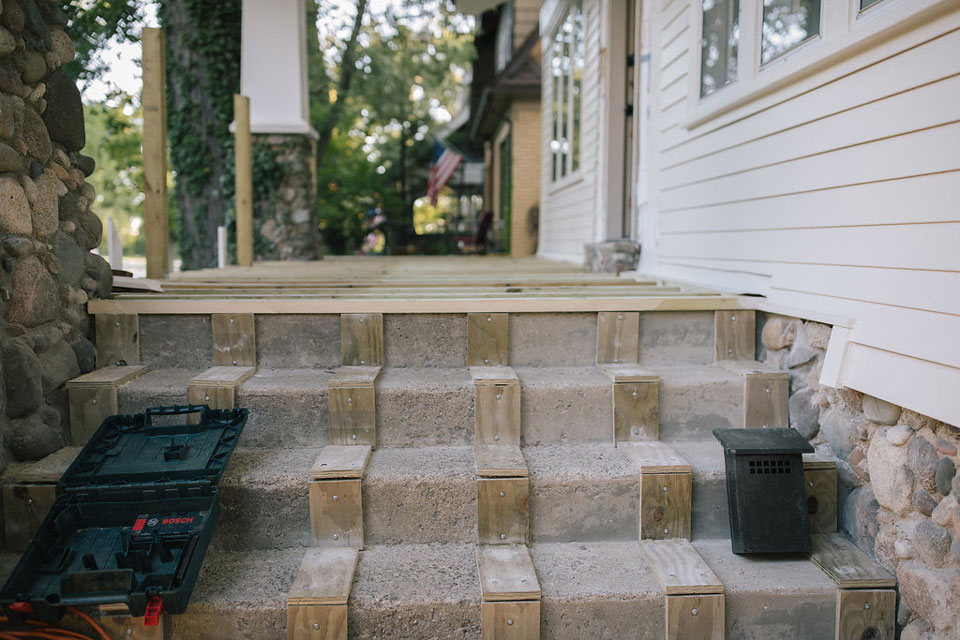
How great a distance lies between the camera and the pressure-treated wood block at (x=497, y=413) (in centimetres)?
243

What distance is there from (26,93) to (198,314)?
3.07 feet

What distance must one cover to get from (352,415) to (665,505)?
1.09 meters

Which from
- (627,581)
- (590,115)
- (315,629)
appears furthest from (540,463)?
(590,115)

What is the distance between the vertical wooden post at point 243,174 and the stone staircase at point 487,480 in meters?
3.20

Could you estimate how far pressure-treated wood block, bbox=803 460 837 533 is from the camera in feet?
7.32

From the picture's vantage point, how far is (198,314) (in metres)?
2.70

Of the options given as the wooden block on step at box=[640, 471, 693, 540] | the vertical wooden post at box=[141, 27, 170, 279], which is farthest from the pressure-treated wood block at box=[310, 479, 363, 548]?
the vertical wooden post at box=[141, 27, 170, 279]

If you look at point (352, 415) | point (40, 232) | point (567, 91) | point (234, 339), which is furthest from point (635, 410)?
point (567, 91)

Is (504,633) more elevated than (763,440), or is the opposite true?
(763,440)

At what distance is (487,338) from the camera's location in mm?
2721

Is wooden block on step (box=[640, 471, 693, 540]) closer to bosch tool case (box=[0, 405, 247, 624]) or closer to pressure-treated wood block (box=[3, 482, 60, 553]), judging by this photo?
bosch tool case (box=[0, 405, 247, 624])

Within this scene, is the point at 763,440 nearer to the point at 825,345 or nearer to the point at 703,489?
the point at 703,489

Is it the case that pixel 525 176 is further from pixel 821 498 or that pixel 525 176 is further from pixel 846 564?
pixel 846 564

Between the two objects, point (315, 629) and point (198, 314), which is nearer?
point (315, 629)
